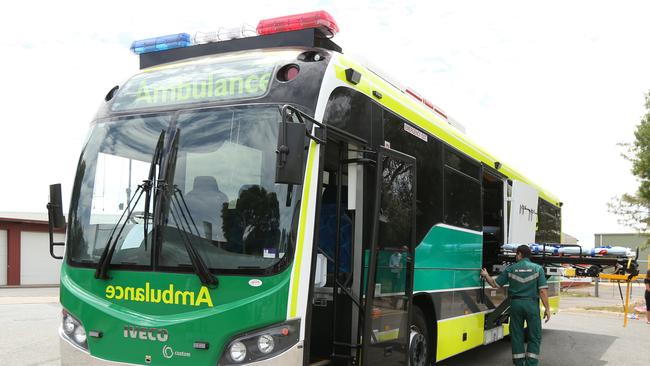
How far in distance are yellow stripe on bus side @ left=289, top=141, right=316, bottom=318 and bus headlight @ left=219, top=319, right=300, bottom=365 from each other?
0.15 meters

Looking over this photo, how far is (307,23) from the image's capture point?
17.5 feet

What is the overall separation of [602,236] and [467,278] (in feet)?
157

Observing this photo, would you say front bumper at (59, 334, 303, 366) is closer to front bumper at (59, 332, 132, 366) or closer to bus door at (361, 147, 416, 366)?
front bumper at (59, 332, 132, 366)

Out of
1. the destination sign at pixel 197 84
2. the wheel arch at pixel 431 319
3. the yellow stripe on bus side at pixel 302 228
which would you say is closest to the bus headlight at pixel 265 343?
the yellow stripe on bus side at pixel 302 228

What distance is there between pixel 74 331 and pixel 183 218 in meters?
1.36

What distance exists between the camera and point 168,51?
5.95m

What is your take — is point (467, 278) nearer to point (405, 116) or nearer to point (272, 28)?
point (405, 116)

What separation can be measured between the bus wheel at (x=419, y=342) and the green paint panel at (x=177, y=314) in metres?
2.50

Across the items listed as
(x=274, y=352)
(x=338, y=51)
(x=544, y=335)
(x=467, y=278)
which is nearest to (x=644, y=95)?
(x=544, y=335)

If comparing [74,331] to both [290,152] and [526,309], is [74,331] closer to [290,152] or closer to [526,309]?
[290,152]

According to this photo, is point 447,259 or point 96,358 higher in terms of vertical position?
point 447,259

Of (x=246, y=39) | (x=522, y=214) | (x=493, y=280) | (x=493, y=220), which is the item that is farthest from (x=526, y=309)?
(x=246, y=39)

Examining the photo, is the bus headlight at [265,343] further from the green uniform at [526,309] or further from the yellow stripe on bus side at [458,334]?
the green uniform at [526,309]

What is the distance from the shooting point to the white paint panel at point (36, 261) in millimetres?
30359
